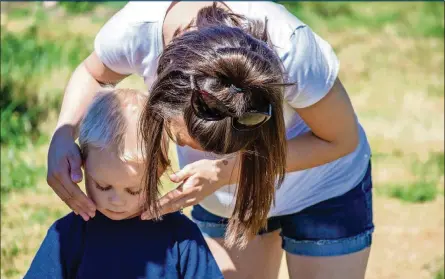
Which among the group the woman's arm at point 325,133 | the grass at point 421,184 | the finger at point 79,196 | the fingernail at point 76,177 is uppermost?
the fingernail at point 76,177

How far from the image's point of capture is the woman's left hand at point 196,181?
2211 millimetres

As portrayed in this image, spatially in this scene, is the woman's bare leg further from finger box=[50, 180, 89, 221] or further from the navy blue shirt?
finger box=[50, 180, 89, 221]

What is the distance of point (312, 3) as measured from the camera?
416 inches

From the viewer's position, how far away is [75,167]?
2223 millimetres

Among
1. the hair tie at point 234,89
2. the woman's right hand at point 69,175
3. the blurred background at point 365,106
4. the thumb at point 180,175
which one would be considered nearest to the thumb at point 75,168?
the woman's right hand at point 69,175

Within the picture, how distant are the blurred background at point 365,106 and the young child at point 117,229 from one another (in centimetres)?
149

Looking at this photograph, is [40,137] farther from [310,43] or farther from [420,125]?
[310,43]

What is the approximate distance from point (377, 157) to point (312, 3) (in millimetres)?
4861

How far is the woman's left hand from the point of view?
2211mm

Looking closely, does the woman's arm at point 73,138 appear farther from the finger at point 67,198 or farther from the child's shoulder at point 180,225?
the child's shoulder at point 180,225

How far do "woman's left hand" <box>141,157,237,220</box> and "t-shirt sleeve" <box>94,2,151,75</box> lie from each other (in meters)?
0.38

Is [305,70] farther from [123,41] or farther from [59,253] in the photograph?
[59,253]

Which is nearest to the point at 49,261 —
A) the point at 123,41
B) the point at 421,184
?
the point at 123,41

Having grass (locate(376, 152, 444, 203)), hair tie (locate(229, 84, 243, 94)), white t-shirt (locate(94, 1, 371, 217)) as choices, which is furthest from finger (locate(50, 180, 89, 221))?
grass (locate(376, 152, 444, 203))
